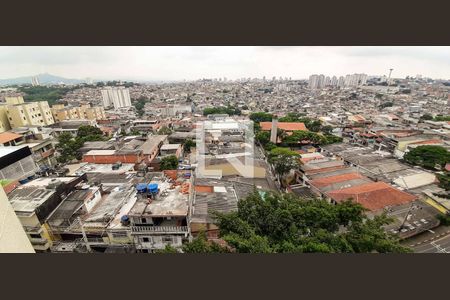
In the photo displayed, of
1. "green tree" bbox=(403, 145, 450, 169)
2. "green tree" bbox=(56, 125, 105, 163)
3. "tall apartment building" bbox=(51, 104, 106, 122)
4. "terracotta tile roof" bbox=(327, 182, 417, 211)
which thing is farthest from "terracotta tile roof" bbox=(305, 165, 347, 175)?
"tall apartment building" bbox=(51, 104, 106, 122)

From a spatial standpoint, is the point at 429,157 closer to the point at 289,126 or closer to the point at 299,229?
→ the point at 289,126

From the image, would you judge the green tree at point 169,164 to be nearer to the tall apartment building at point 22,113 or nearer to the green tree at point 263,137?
the green tree at point 263,137

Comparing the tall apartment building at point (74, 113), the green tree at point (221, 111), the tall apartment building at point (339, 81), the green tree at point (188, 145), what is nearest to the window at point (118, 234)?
the green tree at point (188, 145)

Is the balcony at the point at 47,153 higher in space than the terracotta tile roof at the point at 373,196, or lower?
higher

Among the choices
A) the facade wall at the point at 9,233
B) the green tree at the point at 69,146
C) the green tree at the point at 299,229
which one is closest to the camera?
the facade wall at the point at 9,233

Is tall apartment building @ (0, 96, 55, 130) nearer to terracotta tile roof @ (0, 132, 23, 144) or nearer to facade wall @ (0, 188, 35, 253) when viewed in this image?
terracotta tile roof @ (0, 132, 23, 144)

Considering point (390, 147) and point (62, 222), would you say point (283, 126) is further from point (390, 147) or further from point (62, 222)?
point (62, 222)
